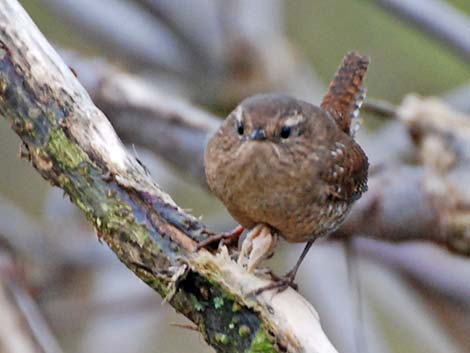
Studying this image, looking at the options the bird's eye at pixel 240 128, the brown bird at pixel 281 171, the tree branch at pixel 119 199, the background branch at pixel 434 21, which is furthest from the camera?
the background branch at pixel 434 21

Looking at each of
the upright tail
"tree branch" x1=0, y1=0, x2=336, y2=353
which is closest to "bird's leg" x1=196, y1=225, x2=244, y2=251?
"tree branch" x1=0, y1=0, x2=336, y2=353

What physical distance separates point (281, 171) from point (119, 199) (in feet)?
2.28

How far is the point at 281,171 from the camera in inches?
118

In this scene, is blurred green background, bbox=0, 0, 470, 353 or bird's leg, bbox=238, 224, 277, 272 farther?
blurred green background, bbox=0, 0, 470, 353

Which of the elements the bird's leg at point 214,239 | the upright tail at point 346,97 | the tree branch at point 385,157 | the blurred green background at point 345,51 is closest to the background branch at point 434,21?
the tree branch at point 385,157

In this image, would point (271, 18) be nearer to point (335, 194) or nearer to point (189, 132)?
point (189, 132)

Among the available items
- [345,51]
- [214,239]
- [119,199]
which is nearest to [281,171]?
[214,239]

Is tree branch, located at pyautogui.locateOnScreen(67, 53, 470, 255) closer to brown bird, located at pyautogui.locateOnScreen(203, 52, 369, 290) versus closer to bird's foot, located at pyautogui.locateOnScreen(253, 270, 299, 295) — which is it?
brown bird, located at pyautogui.locateOnScreen(203, 52, 369, 290)

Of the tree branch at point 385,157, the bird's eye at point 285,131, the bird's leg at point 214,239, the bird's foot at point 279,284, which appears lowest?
the bird's foot at point 279,284

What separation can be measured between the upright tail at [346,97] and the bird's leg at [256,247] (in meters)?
0.82

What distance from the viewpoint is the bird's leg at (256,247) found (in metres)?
2.61

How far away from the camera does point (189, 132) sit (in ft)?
13.2

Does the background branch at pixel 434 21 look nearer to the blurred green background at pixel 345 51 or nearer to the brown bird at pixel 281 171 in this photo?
the brown bird at pixel 281 171

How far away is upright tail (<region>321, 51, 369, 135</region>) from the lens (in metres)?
3.70
